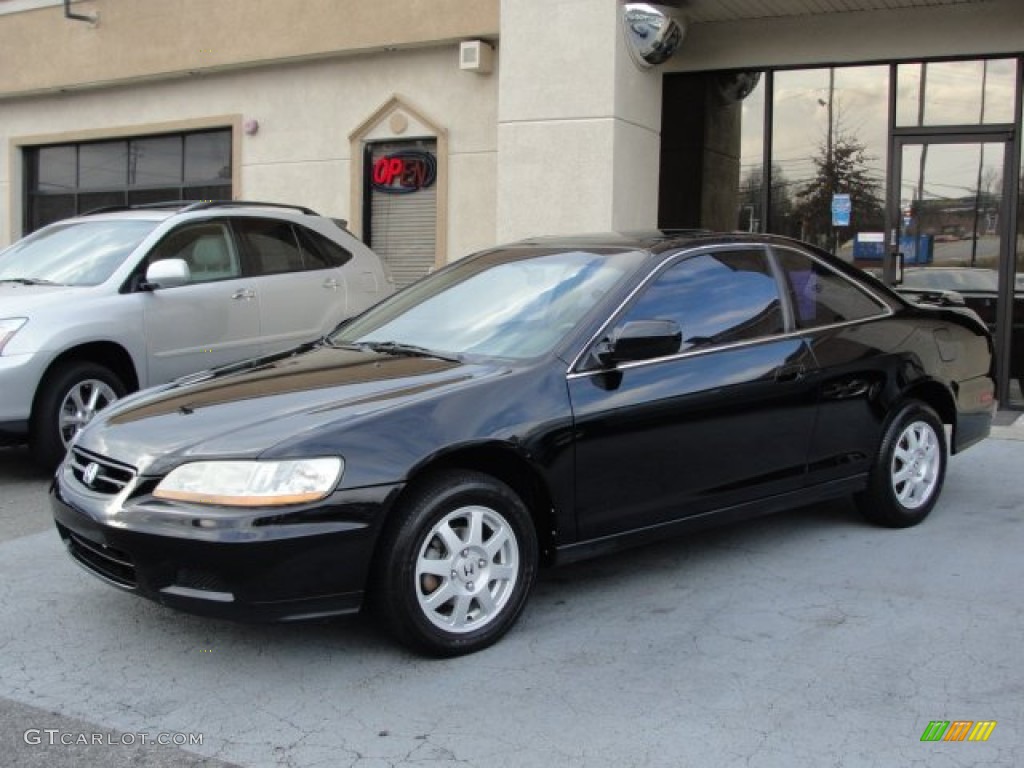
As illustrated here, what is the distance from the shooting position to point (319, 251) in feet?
28.2

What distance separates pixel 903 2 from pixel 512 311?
6.61 m

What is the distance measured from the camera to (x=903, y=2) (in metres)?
9.52

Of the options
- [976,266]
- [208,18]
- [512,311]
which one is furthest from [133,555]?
[208,18]

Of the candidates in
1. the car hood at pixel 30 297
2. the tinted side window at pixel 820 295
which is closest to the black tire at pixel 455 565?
the tinted side window at pixel 820 295

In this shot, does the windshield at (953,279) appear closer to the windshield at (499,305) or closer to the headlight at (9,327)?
the windshield at (499,305)

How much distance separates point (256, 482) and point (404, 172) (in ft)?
30.8

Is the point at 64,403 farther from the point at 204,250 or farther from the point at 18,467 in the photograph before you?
the point at 204,250

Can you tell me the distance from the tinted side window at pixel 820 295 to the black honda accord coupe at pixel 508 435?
0.01m

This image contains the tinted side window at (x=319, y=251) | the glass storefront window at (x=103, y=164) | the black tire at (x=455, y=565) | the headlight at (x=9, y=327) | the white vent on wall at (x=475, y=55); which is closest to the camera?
the black tire at (x=455, y=565)

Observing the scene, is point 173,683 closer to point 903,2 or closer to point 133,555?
point 133,555

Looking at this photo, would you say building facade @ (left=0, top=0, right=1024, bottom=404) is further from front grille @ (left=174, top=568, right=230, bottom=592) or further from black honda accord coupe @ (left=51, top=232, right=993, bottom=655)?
front grille @ (left=174, top=568, right=230, bottom=592)

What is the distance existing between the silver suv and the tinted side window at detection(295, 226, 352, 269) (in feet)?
0.03
